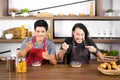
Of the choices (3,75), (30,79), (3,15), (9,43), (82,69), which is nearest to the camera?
(30,79)

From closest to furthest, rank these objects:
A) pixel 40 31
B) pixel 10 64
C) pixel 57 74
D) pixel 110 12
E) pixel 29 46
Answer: pixel 57 74
pixel 10 64
pixel 29 46
pixel 40 31
pixel 110 12

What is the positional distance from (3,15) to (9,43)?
1.71ft

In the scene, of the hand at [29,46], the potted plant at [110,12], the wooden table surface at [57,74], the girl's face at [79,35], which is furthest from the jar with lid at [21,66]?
the potted plant at [110,12]

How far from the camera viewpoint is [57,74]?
2.12 metres

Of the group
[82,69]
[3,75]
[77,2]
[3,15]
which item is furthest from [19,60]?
[77,2]

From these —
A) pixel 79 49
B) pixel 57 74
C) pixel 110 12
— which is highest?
pixel 110 12

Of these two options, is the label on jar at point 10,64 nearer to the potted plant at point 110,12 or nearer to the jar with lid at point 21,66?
the jar with lid at point 21,66

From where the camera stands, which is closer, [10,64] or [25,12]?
[10,64]

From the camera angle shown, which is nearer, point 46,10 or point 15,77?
point 15,77

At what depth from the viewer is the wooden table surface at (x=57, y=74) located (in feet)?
6.50

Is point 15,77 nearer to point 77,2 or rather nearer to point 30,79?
point 30,79

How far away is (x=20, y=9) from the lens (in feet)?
12.8

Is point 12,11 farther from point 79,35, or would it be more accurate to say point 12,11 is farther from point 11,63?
point 11,63

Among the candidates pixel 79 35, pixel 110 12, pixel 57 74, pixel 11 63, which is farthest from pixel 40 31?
pixel 110 12
